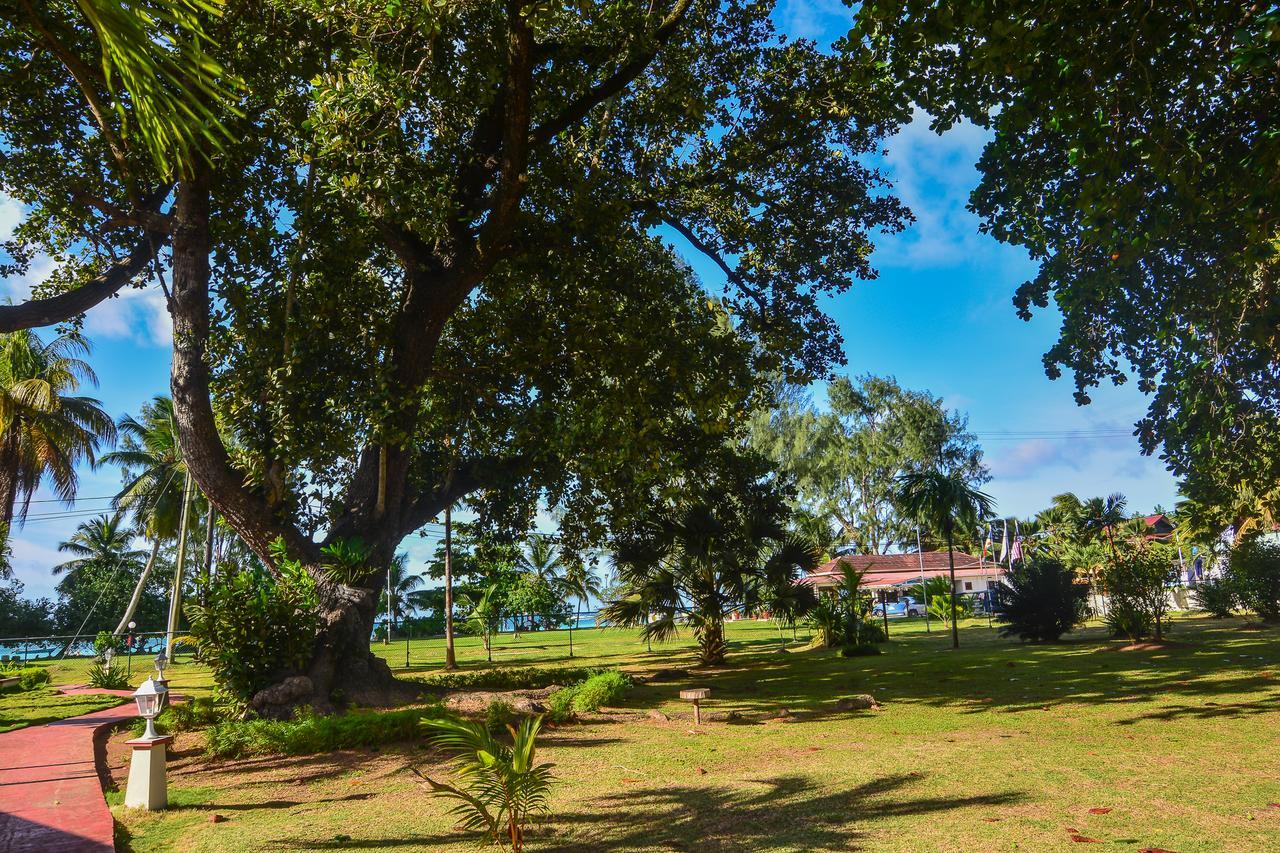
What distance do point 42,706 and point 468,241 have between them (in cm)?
1278

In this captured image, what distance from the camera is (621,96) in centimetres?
1528

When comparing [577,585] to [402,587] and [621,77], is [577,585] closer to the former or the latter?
[621,77]

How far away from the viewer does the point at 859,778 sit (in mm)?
7289

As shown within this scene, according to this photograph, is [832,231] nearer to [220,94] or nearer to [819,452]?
[220,94]

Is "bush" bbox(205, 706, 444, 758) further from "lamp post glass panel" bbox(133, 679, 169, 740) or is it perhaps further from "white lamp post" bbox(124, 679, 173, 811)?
"lamp post glass panel" bbox(133, 679, 169, 740)

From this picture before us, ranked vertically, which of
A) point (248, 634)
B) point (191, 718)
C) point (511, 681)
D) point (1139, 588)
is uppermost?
point (248, 634)

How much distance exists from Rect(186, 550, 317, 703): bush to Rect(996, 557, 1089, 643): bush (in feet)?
58.5

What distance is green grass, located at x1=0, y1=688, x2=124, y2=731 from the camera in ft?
45.3

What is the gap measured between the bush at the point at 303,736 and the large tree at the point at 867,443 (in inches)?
1496

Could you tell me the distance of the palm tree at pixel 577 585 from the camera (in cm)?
1789

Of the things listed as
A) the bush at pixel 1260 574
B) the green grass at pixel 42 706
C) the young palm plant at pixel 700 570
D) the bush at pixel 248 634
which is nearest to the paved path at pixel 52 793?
the green grass at pixel 42 706

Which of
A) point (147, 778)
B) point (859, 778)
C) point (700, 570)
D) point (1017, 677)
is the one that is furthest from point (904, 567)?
point (147, 778)

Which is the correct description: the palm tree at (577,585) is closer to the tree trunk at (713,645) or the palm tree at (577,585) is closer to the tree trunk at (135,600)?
the tree trunk at (713,645)

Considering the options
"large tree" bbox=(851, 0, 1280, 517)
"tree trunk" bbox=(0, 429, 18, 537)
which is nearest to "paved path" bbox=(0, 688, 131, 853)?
"large tree" bbox=(851, 0, 1280, 517)
